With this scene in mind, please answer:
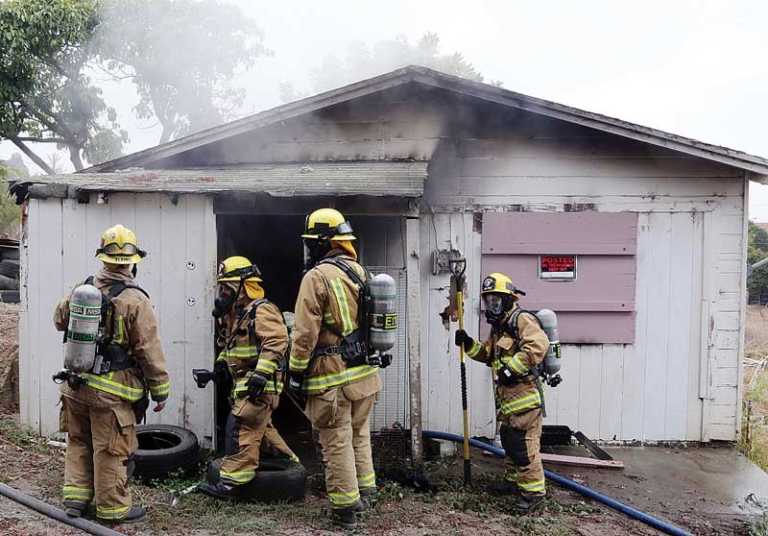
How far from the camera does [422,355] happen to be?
21.5 feet

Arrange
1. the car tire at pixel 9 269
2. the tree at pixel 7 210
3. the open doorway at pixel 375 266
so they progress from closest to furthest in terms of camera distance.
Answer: the open doorway at pixel 375 266 → the car tire at pixel 9 269 → the tree at pixel 7 210

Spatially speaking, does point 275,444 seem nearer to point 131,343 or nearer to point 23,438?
point 131,343

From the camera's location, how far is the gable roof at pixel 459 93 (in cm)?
611

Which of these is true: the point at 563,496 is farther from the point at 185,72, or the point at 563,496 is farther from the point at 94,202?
the point at 185,72

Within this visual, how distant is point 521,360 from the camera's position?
15.2 feet

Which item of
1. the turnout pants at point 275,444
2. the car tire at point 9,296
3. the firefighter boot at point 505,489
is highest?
the car tire at point 9,296

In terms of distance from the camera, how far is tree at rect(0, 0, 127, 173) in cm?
1296

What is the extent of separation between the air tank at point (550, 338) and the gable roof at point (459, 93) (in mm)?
2389

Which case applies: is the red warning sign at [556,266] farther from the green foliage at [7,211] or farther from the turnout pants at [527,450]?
the green foliage at [7,211]

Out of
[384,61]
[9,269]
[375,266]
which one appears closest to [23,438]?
[375,266]

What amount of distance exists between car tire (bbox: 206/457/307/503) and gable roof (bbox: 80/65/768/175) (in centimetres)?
370

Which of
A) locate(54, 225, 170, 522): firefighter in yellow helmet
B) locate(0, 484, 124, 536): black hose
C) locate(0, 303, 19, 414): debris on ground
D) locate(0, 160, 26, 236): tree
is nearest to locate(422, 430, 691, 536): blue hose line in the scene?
locate(54, 225, 170, 522): firefighter in yellow helmet

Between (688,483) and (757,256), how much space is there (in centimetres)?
2068

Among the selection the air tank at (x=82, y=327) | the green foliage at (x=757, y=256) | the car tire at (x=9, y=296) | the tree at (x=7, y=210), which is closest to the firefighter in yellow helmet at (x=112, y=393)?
the air tank at (x=82, y=327)
